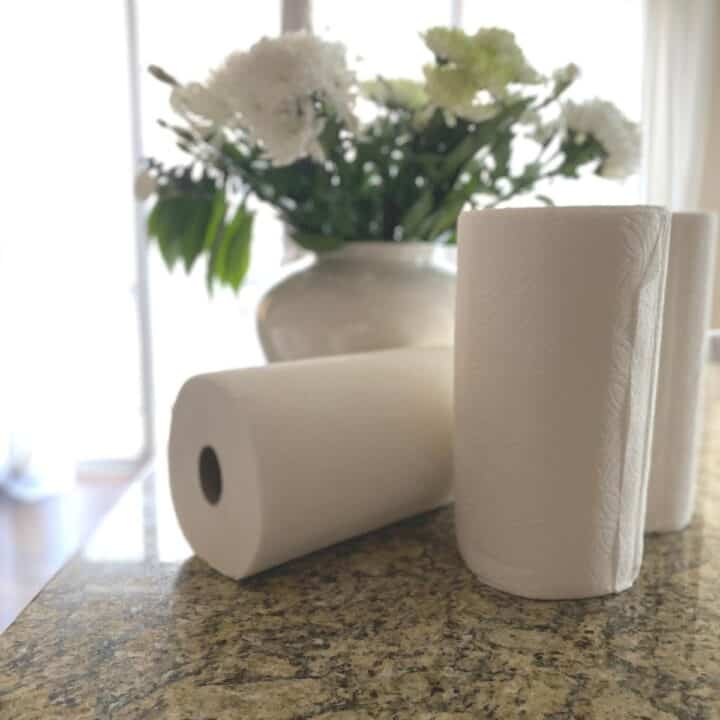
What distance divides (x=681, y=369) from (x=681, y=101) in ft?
7.07

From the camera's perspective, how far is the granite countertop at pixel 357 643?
1.29 ft

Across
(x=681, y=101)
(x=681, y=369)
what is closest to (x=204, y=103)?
(x=681, y=369)

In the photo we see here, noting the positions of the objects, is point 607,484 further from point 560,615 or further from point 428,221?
point 428,221

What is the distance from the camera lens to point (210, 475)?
58 cm

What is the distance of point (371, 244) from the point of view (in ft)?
2.69

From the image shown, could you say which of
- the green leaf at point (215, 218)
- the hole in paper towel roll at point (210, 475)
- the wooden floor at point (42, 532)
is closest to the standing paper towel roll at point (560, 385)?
the hole in paper towel roll at point (210, 475)

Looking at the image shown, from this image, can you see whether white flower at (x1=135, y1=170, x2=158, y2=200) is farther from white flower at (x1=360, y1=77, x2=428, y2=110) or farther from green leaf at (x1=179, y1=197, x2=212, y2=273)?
white flower at (x1=360, y1=77, x2=428, y2=110)

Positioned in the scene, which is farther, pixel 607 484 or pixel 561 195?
pixel 561 195

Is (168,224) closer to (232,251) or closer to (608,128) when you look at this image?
(232,251)

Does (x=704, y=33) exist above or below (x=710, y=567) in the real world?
above

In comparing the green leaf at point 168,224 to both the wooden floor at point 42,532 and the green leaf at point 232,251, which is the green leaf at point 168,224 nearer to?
the green leaf at point 232,251

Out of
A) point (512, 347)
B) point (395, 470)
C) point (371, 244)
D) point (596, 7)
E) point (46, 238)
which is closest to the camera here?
point (512, 347)

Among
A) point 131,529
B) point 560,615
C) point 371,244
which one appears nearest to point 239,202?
point 371,244

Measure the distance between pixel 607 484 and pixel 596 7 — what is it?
A: 2.57m
